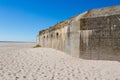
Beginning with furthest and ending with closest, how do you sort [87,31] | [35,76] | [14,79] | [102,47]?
[87,31], [102,47], [35,76], [14,79]

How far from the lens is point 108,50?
7641 mm

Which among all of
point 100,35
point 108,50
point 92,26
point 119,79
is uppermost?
point 92,26

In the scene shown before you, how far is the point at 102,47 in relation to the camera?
308 inches

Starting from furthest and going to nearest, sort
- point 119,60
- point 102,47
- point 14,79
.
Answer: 1. point 102,47
2. point 119,60
3. point 14,79

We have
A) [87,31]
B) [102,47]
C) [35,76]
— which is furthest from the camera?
[87,31]

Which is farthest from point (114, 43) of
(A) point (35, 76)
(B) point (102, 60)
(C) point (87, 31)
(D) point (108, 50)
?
(A) point (35, 76)

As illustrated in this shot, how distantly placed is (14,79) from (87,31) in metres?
5.17

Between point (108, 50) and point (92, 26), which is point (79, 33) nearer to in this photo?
point (92, 26)

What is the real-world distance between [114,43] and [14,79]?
5.28 m

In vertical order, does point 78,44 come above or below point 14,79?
above

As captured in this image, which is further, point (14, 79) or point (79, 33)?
point (79, 33)

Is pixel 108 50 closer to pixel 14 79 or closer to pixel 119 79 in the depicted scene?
pixel 119 79

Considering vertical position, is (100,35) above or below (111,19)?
below

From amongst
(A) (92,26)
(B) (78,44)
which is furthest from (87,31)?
(B) (78,44)
